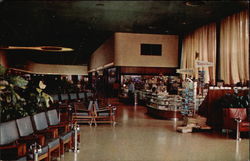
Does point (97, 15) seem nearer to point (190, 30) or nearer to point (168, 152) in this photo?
point (190, 30)

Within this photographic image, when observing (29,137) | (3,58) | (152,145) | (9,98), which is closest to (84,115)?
(152,145)

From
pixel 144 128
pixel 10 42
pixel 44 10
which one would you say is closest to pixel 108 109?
pixel 144 128

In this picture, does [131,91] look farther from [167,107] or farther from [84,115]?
[84,115]

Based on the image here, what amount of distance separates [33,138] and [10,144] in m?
0.37

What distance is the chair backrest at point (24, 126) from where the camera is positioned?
4409 mm

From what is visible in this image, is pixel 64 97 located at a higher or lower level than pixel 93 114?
higher

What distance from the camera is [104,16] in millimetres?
12438

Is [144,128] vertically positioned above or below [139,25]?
below

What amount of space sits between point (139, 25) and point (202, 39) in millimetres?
3929

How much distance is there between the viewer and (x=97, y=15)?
1219 centimetres

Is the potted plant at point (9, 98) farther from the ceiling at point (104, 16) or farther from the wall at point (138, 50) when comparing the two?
the wall at point (138, 50)

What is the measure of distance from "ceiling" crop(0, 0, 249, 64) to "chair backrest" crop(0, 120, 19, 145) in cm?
666

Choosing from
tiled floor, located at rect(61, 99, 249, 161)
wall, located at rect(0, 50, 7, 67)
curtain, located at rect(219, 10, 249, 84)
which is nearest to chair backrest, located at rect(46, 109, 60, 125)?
tiled floor, located at rect(61, 99, 249, 161)

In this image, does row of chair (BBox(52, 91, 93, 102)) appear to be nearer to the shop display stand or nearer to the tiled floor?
the tiled floor
